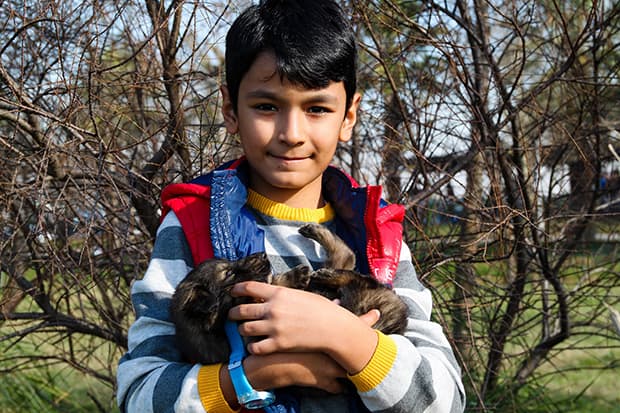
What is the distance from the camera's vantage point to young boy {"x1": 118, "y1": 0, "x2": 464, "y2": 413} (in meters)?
1.63

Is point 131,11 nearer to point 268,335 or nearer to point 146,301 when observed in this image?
point 146,301

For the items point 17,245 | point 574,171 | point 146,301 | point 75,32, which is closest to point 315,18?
point 146,301

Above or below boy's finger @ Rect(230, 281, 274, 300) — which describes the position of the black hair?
above

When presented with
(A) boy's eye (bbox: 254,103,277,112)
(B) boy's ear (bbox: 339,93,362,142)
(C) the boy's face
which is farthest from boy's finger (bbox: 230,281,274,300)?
(B) boy's ear (bbox: 339,93,362,142)

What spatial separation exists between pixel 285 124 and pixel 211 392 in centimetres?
71

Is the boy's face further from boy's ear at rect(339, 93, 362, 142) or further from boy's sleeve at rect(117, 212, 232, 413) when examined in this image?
boy's sleeve at rect(117, 212, 232, 413)

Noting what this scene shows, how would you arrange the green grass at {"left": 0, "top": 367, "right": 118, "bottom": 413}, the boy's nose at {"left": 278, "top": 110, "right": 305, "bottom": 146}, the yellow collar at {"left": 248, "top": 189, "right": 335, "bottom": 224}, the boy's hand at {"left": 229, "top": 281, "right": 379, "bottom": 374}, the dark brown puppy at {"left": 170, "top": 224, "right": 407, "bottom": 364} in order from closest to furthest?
the boy's hand at {"left": 229, "top": 281, "right": 379, "bottom": 374} → the dark brown puppy at {"left": 170, "top": 224, "right": 407, "bottom": 364} → the boy's nose at {"left": 278, "top": 110, "right": 305, "bottom": 146} → the yellow collar at {"left": 248, "top": 189, "right": 335, "bottom": 224} → the green grass at {"left": 0, "top": 367, "right": 118, "bottom": 413}

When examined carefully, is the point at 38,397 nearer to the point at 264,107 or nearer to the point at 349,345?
the point at 264,107

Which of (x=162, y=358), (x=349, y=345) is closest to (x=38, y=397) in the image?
(x=162, y=358)

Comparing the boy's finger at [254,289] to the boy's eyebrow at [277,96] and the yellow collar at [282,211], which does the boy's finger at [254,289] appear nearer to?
the yellow collar at [282,211]

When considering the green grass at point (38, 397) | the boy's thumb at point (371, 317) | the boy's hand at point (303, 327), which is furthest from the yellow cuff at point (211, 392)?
the green grass at point (38, 397)

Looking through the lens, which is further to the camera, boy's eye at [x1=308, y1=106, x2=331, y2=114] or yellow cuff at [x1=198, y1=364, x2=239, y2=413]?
boy's eye at [x1=308, y1=106, x2=331, y2=114]

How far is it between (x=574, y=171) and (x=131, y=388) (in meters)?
2.71

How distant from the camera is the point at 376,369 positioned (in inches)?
64.7
